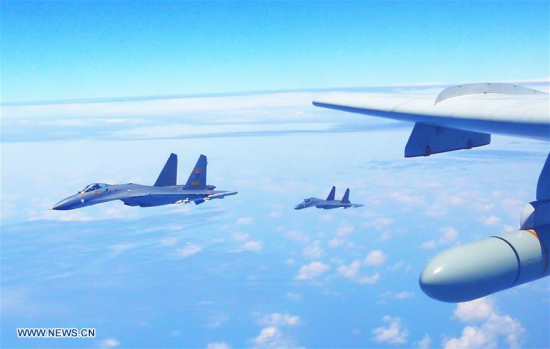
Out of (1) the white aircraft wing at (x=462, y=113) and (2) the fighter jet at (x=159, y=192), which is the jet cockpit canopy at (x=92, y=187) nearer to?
(2) the fighter jet at (x=159, y=192)

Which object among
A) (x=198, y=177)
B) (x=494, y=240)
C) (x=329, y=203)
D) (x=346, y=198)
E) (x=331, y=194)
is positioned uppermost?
(x=494, y=240)

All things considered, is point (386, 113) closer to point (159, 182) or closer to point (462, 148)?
point (462, 148)

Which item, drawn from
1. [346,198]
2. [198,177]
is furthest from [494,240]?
[346,198]

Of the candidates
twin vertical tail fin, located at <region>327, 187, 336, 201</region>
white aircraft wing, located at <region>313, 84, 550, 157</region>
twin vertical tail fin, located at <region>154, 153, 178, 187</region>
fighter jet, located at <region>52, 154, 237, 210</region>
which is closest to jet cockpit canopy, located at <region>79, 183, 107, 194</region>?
fighter jet, located at <region>52, 154, 237, 210</region>

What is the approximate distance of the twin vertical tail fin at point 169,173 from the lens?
4153 cm

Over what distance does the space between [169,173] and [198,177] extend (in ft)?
8.73

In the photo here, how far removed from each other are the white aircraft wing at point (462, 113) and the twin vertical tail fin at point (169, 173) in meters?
26.6

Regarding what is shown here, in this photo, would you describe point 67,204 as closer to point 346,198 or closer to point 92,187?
point 92,187

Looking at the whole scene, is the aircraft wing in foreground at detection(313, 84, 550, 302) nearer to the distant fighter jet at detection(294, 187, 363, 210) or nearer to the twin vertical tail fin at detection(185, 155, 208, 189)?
the twin vertical tail fin at detection(185, 155, 208, 189)

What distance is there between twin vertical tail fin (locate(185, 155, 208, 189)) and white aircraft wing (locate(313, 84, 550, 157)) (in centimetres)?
2588

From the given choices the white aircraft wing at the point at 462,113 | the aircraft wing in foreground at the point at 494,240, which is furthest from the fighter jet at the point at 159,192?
the aircraft wing in foreground at the point at 494,240

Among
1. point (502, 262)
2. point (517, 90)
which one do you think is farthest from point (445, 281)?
point (517, 90)

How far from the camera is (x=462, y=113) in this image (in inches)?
397

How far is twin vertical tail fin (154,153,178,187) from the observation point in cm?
4153
